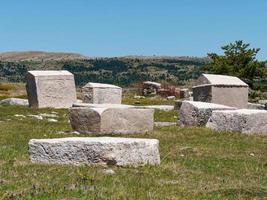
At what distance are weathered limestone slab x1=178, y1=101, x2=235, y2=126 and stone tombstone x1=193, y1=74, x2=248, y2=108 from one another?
833cm

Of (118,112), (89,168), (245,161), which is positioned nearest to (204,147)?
(245,161)

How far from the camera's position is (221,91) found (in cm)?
2908

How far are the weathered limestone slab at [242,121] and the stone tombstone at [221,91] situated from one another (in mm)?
9620

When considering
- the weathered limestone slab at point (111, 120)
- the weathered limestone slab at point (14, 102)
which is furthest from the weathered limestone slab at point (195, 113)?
the weathered limestone slab at point (14, 102)

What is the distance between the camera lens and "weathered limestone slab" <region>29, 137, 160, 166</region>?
1117 centimetres

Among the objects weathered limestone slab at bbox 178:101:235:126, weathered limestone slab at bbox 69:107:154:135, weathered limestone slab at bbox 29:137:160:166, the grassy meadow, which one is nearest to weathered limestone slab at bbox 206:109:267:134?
weathered limestone slab at bbox 178:101:235:126

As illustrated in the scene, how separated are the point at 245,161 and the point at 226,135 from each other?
4.63 meters

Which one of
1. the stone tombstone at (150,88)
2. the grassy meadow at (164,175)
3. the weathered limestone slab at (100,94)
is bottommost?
the stone tombstone at (150,88)

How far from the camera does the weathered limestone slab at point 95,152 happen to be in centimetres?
1117

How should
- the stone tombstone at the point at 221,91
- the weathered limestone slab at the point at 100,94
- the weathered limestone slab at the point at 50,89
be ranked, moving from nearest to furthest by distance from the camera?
the stone tombstone at the point at 221,91 < the weathered limestone slab at the point at 50,89 < the weathered limestone slab at the point at 100,94

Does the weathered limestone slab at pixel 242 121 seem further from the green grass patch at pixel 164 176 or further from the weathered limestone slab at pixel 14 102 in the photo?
the weathered limestone slab at pixel 14 102

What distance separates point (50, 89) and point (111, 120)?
15721mm

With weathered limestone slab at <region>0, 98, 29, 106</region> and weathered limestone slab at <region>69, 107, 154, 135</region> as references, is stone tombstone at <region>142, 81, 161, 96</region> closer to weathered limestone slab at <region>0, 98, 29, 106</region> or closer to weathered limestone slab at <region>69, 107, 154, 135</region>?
weathered limestone slab at <region>0, 98, 29, 106</region>

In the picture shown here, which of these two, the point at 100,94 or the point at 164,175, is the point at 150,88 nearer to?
the point at 100,94
